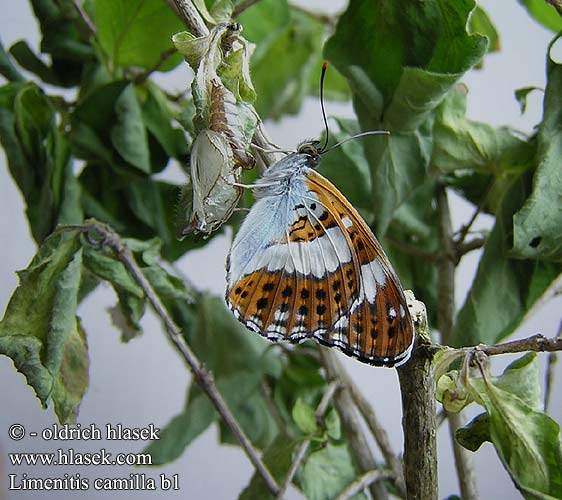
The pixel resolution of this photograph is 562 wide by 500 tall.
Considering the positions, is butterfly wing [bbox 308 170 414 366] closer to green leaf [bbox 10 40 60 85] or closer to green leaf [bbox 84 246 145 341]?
green leaf [bbox 84 246 145 341]

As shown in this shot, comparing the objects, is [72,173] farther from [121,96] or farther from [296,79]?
[296,79]

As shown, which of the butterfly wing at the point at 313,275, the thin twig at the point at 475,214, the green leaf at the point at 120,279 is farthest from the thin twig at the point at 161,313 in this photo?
the thin twig at the point at 475,214

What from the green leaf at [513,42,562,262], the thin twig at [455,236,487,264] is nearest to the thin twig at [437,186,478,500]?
the thin twig at [455,236,487,264]

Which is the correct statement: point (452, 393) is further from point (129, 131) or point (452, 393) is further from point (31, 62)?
point (31, 62)

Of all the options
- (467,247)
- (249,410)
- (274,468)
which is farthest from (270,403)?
(467,247)

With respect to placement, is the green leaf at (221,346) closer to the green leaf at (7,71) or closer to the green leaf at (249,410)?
the green leaf at (249,410)
